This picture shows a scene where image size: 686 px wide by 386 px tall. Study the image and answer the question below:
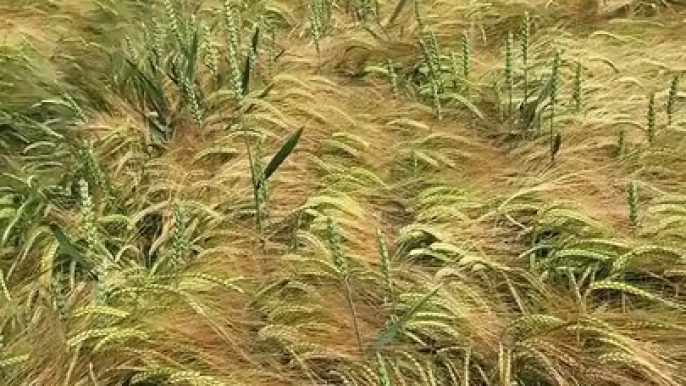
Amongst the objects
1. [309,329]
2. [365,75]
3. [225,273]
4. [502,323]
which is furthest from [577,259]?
[365,75]

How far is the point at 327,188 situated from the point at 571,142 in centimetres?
81

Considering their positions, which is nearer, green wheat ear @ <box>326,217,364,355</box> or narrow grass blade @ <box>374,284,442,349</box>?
green wheat ear @ <box>326,217,364,355</box>

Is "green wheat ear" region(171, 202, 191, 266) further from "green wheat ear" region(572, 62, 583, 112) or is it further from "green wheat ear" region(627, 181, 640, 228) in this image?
"green wheat ear" region(572, 62, 583, 112)

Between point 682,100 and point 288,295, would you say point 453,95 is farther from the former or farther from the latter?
point 288,295

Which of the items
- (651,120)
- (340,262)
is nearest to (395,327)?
(340,262)

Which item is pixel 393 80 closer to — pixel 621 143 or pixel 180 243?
pixel 621 143

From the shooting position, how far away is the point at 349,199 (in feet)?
9.39

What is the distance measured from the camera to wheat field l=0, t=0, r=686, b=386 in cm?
228

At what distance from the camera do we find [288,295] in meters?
2.51

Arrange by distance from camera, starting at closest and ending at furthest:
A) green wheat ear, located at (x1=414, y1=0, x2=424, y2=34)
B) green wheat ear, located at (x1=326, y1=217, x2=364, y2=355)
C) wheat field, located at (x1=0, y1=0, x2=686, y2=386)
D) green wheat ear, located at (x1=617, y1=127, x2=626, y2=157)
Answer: green wheat ear, located at (x1=326, y1=217, x2=364, y2=355) < wheat field, located at (x1=0, y1=0, x2=686, y2=386) < green wheat ear, located at (x1=617, y1=127, x2=626, y2=157) < green wheat ear, located at (x1=414, y1=0, x2=424, y2=34)

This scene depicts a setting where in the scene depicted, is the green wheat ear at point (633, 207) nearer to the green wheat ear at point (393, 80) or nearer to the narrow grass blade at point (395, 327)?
the narrow grass blade at point (395, 327)

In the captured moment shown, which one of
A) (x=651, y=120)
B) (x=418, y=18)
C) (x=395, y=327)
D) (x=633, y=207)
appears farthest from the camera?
(x=418, y=18)

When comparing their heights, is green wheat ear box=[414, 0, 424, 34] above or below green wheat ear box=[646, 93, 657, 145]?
above

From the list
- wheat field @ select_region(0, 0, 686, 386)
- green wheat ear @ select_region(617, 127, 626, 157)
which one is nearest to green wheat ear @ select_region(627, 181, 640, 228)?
wheat field @ select_region(0, 0, 686, 386)
